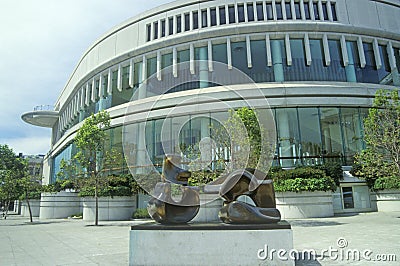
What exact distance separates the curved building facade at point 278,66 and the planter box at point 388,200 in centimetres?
346

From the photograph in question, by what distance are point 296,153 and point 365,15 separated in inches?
560

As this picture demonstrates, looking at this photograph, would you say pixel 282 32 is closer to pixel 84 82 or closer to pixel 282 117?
pixel 282 117

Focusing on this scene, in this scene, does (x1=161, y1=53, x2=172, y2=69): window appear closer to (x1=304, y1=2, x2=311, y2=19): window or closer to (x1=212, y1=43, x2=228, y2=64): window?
(x1=212, y1=43, x2=228, y2=64): window

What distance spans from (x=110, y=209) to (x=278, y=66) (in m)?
17.6

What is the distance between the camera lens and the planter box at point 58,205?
27.0m

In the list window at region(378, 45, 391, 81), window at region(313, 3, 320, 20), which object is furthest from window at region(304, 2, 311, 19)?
window at region(378, 45, 391, 81)

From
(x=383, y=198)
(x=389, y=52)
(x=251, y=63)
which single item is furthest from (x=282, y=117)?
(x=389, y=52)

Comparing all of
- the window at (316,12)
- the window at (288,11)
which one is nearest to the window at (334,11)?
the window at (316,12)

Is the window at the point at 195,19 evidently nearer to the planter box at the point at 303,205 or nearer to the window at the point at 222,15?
the window at the point at 222,15

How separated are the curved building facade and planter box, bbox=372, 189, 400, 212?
3.46 metres

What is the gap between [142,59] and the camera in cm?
2844

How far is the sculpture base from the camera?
5.89 metres

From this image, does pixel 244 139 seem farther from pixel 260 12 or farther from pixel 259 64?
pixel 260 12

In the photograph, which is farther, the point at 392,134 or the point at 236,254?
the point at 392,134
